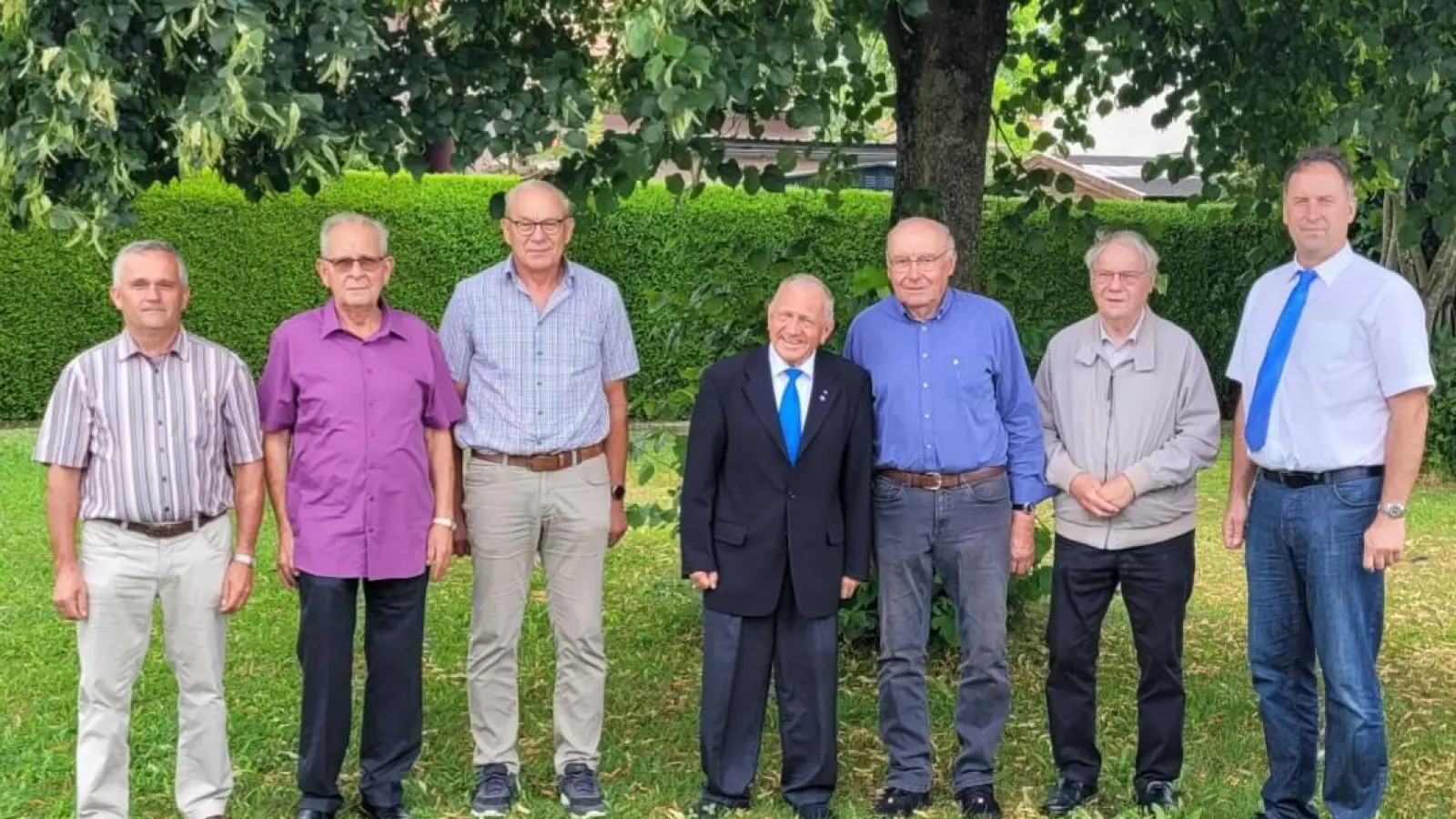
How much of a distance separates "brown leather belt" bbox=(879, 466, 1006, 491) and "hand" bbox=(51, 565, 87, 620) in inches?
93.3

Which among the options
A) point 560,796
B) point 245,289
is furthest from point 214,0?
point 245,289

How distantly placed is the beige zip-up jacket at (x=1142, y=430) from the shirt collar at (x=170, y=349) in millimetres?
2564

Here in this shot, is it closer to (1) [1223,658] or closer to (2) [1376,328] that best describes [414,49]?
(2) [1376,328]

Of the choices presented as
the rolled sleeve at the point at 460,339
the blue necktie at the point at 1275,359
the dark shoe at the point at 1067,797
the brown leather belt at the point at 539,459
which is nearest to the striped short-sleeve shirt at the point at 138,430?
the rolled sleeve at the point at 460,339

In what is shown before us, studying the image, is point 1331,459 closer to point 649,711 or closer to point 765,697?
point 765,697

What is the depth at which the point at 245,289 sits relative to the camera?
42.8 ft

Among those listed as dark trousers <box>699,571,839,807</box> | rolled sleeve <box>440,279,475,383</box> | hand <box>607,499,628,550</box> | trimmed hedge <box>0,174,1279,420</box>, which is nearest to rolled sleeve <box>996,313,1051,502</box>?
dark trousers <box>699,571,839,807</box>

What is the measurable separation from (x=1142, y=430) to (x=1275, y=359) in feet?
1.43

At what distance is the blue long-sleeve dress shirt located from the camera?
4.23 m

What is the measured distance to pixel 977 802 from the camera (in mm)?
4332

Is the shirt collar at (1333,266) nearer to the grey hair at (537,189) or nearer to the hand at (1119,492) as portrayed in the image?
the hand at (1119,492)

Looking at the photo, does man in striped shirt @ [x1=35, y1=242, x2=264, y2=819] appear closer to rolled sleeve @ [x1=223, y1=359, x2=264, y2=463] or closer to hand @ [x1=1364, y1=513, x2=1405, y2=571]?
rolled sleeve @ [x1=223, y1=359, x2=264, y2=463]

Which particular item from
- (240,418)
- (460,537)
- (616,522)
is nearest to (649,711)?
(616,522)

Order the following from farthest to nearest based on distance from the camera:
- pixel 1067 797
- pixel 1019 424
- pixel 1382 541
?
pixel 1067 797 → pixel 1019 424 → pixel 1382 541
